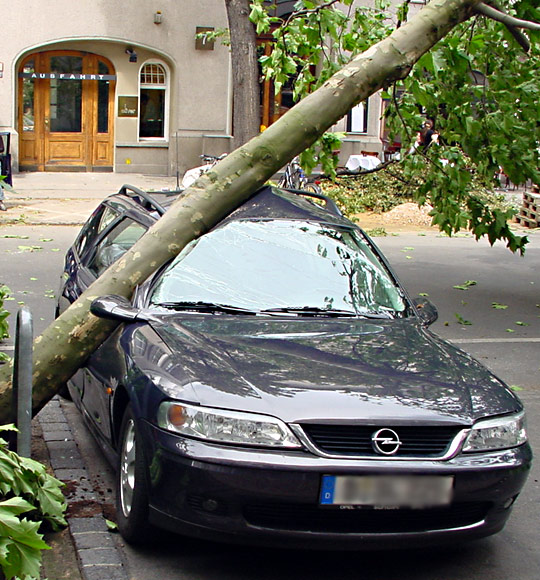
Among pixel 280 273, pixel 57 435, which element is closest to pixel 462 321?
pixel 280 273

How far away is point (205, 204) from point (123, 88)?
2063 cm

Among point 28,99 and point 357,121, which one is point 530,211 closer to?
point 357,121

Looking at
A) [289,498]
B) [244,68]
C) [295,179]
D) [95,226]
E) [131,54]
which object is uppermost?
[131,54]

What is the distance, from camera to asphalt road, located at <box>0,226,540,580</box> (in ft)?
14.3

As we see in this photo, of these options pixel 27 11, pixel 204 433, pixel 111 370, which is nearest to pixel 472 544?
pixel 204 433

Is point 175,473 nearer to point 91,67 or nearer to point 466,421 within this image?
point 466,421

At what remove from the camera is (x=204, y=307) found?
512 cm

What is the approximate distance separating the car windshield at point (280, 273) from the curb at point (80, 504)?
43.5 inches

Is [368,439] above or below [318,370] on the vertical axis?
below

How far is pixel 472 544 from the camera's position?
4.71 meters

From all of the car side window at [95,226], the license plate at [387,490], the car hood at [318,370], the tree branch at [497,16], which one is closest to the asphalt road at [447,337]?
the license plate at [387,490]

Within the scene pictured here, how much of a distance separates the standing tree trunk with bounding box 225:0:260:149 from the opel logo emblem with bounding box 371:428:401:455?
1120 centimetres

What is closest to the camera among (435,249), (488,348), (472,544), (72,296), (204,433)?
(204,433)

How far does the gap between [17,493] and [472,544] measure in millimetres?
2347
